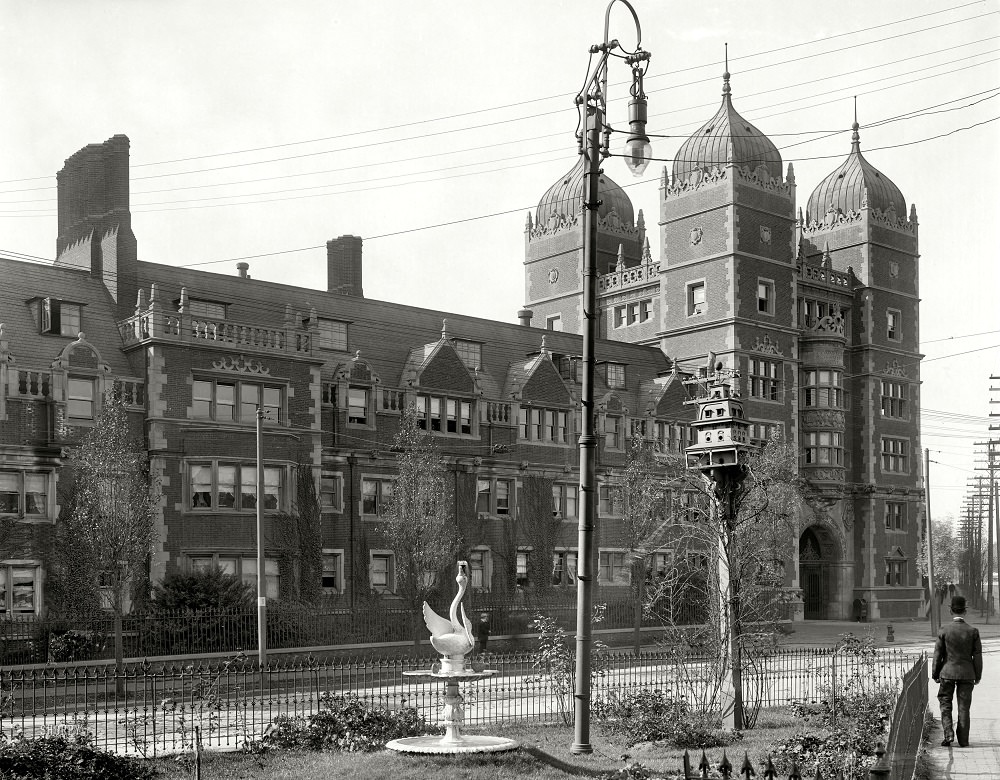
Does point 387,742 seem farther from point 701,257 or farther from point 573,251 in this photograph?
point 573,251

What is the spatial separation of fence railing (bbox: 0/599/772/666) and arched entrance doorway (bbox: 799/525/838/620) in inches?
1145

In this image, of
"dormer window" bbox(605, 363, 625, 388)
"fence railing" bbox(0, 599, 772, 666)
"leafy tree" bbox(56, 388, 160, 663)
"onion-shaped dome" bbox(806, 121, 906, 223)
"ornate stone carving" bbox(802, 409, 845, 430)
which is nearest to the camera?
"leafy tree" bbox(56, 388, 160, 663)

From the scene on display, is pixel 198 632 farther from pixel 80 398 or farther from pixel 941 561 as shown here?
pixel 941 561

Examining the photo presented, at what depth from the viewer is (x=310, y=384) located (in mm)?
42531

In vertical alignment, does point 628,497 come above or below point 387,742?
above

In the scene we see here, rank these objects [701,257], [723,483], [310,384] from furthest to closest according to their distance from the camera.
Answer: [701,257] → [310,384] → [723,483]

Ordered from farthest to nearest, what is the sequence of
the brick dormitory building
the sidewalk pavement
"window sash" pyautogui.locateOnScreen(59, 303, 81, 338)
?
1. "window sash" pyautogui.locateOnScreen(59, 303, 81, 338)
2. the brick dormitory building
3. the sidewalk pavement

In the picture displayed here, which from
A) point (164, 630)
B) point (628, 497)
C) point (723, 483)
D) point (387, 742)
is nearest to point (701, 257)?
point (628, 497)

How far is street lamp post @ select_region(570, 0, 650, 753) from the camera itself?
17016 mm

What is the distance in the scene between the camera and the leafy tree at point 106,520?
106 feet

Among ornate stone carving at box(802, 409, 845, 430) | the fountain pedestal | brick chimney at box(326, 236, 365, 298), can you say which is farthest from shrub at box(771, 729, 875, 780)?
ornate stone carving at box(802, 409, 845, 430)

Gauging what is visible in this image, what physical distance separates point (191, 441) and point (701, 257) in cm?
3050

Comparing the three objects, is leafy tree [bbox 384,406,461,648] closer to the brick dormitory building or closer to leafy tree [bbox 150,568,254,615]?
the brick dormitory building

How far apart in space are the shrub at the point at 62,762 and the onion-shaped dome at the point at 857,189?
199 ft
